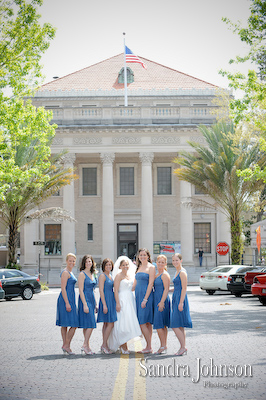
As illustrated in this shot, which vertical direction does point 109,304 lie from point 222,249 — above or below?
below

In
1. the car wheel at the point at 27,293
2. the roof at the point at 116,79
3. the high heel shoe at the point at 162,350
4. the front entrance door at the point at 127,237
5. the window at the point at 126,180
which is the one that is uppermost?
the roof at the point at 116,79

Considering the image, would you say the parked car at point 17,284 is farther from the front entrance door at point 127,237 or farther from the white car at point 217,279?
the front entrance door at point 127,237

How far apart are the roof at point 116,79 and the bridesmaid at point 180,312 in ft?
151

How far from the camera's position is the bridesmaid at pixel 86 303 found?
1097 cm

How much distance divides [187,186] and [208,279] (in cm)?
1971

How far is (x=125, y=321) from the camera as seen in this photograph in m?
11.0

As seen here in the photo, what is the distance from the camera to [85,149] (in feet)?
165

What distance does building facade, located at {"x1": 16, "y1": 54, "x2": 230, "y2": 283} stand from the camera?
49.2m

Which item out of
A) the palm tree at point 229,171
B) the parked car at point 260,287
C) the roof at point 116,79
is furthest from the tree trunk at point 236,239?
the roof at point 116,79

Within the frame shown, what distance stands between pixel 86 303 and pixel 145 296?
1041mm

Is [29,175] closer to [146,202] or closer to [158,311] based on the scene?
[146,202]

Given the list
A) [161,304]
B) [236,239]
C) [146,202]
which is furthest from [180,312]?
[146,202]

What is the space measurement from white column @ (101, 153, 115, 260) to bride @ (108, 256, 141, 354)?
37487 millimetres

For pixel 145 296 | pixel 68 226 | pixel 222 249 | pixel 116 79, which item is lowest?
pixel 145 296
